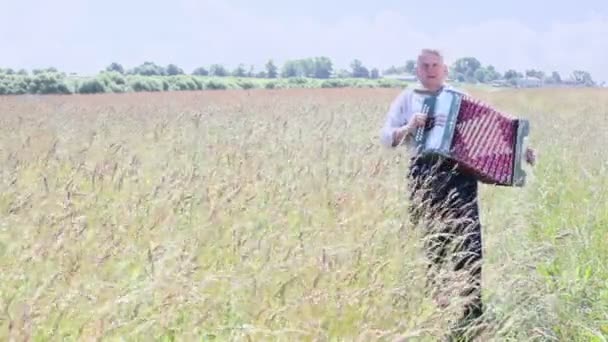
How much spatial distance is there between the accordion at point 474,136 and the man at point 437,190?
5 cm

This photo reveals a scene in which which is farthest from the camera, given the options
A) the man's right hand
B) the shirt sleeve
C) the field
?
the shirt sleeve

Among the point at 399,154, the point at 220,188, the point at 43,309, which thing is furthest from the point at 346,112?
the point at 43,309

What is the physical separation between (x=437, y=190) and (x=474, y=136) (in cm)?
38

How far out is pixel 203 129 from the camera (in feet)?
30.7

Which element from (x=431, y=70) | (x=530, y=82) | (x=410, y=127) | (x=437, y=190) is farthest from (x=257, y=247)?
(x=530, y=82)

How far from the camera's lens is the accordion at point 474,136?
4.41m

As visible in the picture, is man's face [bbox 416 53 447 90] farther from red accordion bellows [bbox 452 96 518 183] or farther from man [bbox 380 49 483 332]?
red accordion bellows [bbox 452 96 518 183]

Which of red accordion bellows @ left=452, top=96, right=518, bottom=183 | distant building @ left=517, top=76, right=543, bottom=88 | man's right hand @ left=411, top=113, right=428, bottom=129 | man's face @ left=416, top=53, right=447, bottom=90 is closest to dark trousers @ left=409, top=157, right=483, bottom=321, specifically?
red accordion bellows @ left=452, top=96, right=518, bottom=183

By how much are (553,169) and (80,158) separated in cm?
527

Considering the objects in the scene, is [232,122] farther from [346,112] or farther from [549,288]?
[549,288]

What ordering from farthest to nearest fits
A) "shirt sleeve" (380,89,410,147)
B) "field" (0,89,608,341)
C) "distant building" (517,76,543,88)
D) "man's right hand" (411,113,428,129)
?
"distant building" (517,76,543,88) → "shirt sleeve" (380,89,410,147) → "man's right hand" (411,113,428,129) → "field" (0,89,608,341)

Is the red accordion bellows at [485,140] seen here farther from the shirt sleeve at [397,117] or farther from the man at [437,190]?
the shirt sleeve at [397,117]

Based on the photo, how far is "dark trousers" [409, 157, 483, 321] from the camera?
442 cm

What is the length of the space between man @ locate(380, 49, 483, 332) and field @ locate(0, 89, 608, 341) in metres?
0.20
